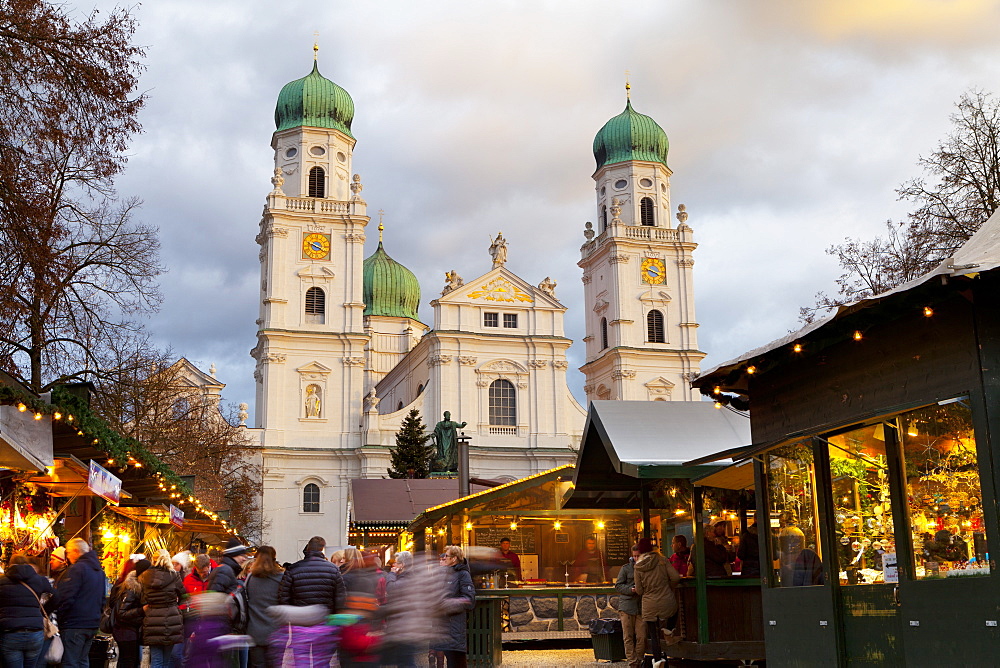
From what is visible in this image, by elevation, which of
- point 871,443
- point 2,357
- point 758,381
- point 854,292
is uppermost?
point 854,292

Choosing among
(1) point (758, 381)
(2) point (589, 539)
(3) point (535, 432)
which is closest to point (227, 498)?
(3) point (535, 432)

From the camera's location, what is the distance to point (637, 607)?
13125 mm

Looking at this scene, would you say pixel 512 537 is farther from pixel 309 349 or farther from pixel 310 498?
pixel 309 349

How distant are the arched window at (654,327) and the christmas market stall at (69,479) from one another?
45.5m

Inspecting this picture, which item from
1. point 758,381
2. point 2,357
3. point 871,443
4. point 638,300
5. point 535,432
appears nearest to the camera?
point 871,443

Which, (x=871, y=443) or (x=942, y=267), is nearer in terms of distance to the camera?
(x=942, y=267)

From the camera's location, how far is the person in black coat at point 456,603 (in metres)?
11.1

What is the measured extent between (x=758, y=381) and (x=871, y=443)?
77.5 inches

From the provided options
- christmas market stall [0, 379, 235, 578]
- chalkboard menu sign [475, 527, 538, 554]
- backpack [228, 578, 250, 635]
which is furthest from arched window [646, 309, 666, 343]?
backpack [228, 578, 250, 635]

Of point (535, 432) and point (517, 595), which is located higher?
point (535, 432)

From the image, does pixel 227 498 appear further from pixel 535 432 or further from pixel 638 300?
pixel 638 300

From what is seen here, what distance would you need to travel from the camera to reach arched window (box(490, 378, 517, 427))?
193 ft

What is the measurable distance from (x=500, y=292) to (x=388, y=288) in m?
19.4

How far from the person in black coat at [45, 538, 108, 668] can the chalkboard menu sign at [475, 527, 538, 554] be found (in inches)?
422
